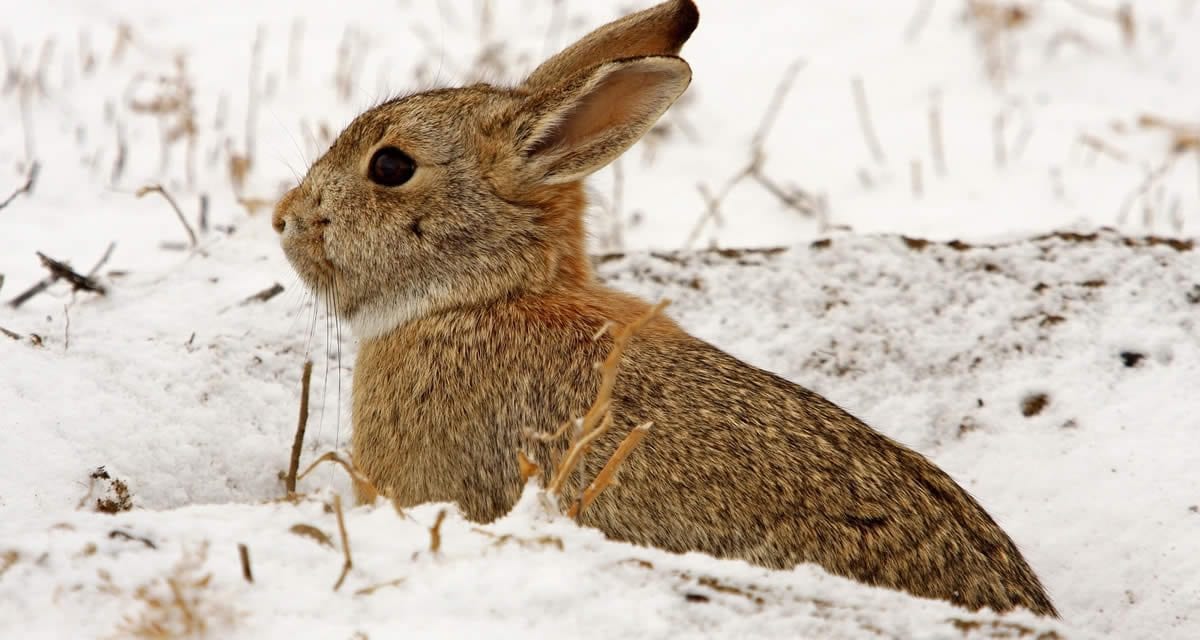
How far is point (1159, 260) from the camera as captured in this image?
198 inches

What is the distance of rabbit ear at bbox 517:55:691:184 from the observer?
381cm

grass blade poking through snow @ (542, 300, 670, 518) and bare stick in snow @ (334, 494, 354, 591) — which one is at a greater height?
grass blade poking through snow @ (542, 300, 670, 518)

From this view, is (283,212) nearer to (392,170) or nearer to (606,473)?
(392,170)

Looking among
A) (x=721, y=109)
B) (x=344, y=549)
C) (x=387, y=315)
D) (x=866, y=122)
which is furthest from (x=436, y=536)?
(x=721, y=109)

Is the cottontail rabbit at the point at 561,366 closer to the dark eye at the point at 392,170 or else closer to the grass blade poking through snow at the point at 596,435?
the dark eye at the point at 392,170

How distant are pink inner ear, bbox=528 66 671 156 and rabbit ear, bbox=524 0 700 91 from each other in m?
0.50

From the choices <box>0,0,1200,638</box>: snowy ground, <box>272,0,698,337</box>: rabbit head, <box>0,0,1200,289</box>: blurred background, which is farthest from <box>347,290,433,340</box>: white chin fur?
<box>0,0,1200,289</box>: blurred background

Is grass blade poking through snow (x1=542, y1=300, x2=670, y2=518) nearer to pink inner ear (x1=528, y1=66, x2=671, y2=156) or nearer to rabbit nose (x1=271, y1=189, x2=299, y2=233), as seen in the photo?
pink inner ear (x1=528, y1=66, x2=671, y2=156)

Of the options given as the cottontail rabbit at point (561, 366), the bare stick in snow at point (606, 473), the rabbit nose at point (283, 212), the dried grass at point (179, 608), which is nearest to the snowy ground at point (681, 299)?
the dried grass at point (179, 608)

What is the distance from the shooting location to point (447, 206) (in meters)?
4.13

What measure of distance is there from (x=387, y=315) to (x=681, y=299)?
57.6 inches

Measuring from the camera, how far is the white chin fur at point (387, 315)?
13.5ft

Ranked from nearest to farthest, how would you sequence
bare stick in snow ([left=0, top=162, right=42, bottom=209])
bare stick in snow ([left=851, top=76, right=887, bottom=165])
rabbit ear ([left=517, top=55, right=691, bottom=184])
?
1. rabbit ear ([left=517, top=55, right=691, bottom=184])
2. bare stick in snow ([left=0, top=162, right=42, bottom=209])
3. bare stick in snow ([left=851, top=76, right=887, bottom=165])

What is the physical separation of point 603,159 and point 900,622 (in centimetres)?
177
